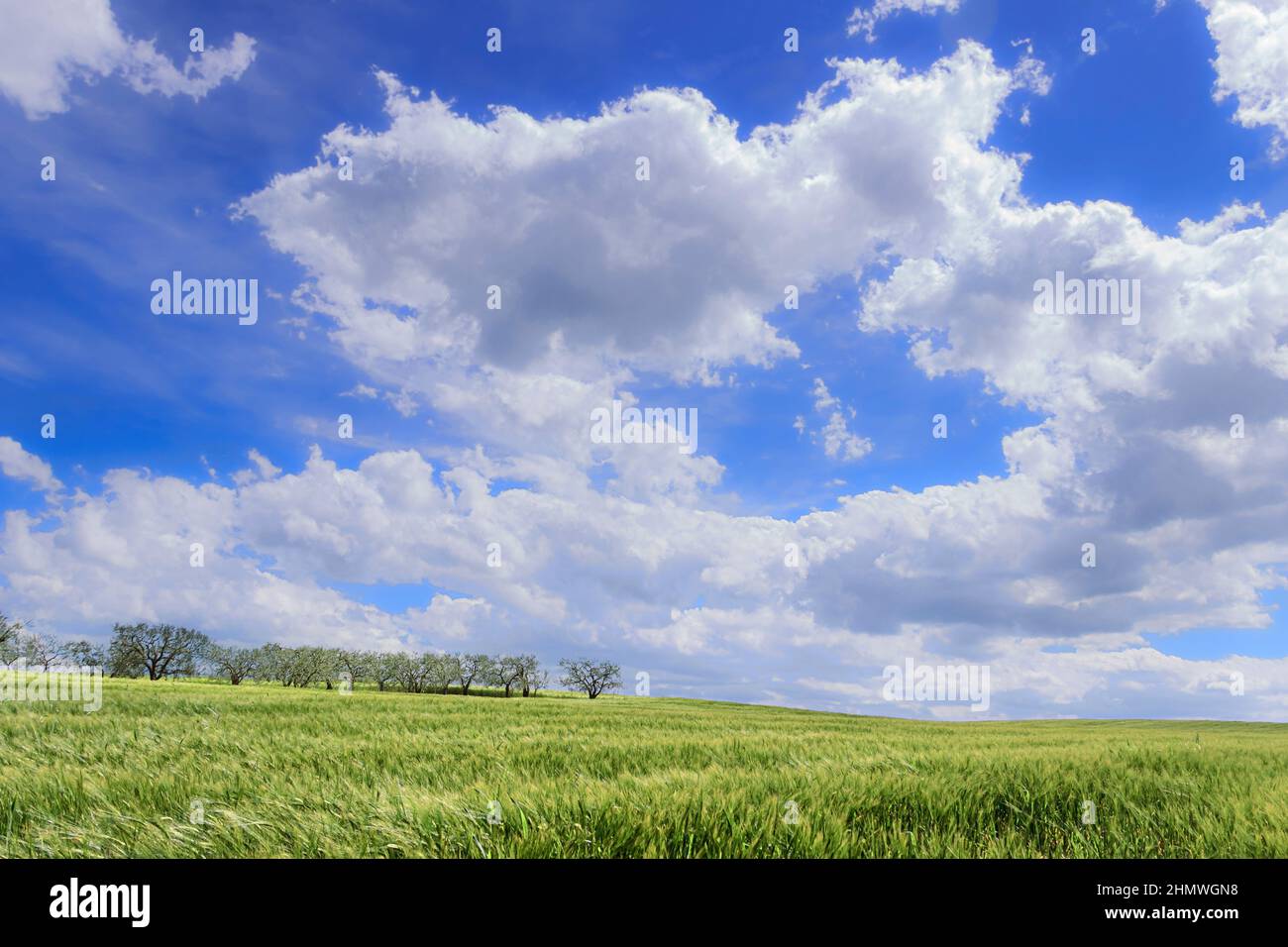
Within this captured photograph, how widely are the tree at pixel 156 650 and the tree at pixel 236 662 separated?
206 inches

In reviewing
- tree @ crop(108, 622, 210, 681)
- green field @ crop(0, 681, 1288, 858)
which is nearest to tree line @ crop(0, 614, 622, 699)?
tree @ crop(108, 622, 210, 681)

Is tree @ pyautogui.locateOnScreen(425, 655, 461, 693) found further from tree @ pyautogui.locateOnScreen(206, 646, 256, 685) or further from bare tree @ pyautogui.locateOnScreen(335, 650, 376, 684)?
tree @ pyautogui.locateOnScreen(206, 646, 256, 685)

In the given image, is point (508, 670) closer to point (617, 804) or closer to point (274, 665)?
point (274, 665)

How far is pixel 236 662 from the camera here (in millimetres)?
128125

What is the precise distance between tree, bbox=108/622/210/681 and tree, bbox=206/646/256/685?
523 cm

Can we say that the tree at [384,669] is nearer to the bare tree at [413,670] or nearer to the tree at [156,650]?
the bare tree at [413,670]

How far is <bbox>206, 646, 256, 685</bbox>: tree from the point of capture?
126562mm

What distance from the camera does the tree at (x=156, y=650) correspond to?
11375 centimetres

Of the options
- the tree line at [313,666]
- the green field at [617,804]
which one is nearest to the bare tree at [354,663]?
the tree line at [313,666]

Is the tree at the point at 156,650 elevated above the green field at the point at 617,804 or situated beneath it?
situated beneath

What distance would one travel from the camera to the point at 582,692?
130m
